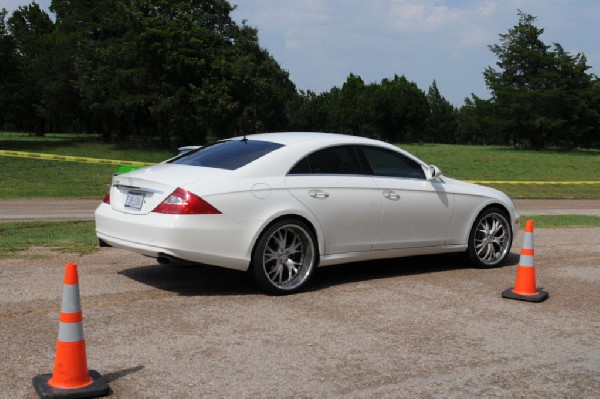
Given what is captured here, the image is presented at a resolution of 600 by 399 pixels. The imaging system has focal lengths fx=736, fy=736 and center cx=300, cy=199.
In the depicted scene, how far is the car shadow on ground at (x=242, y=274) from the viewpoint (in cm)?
725

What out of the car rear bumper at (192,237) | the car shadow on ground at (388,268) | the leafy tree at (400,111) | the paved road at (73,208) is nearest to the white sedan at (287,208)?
the car rear bumper at (192,237)

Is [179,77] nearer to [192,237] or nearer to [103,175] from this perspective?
[103,175]

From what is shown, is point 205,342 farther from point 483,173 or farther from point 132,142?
point 132,142

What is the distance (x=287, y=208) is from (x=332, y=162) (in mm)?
966

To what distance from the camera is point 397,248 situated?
8.03 metres

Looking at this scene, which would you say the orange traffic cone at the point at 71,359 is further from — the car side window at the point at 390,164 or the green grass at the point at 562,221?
the green grass at the point at 562,221

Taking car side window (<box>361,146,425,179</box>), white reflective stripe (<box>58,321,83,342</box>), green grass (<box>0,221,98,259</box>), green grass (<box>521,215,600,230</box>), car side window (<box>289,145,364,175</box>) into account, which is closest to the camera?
white reflective stripe (<box>58,321,83,342</box>)

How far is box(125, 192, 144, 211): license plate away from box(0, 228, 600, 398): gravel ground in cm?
80

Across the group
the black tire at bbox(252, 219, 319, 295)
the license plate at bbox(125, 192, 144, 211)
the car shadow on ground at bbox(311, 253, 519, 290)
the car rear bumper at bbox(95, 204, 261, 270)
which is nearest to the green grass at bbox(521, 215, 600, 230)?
the car shadow on ground at bbox(311, 253, 519, 290)

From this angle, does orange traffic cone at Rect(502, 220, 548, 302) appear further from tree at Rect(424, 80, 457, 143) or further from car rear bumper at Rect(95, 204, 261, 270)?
tree at Rect(424, 80, 457, 143)

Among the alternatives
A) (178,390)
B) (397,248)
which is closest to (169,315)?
(178,390)

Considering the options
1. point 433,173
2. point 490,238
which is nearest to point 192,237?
point 433,173

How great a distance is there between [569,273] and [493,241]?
946 mm

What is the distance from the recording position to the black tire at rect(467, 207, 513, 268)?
8820mm
